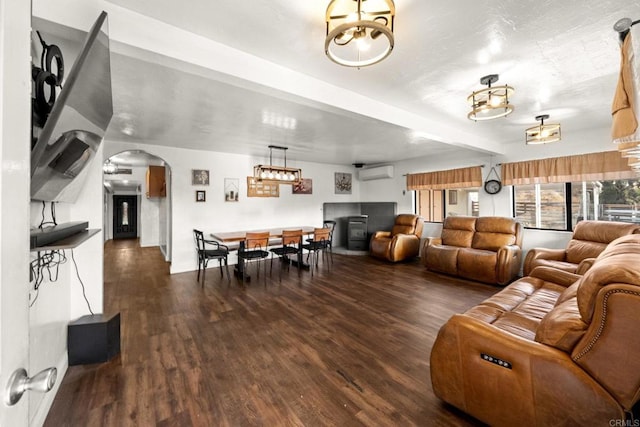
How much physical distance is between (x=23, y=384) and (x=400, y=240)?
5.49 meters

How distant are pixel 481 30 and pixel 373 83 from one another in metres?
0.90

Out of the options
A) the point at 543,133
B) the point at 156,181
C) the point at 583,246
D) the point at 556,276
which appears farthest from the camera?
the point at 156,181

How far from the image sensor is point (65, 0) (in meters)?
1.31

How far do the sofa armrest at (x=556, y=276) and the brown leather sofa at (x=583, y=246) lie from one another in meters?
0.66

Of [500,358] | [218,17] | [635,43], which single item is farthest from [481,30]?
[500,358]

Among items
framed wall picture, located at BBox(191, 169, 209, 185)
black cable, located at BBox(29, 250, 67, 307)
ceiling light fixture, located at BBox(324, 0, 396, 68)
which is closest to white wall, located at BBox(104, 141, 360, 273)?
framed wall picture, located at BBox(191, 169, 209, 185)

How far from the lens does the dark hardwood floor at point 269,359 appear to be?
1.58m

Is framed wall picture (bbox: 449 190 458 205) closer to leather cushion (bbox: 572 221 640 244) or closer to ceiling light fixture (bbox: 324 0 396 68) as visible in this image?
leather cushion (bbox: 572 221 640 244)

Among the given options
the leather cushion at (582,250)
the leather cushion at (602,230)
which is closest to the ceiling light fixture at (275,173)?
the leather cushion at (582,250)

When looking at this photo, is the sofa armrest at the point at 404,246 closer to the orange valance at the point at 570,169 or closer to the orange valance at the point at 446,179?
the orange valance at the point at 446,179

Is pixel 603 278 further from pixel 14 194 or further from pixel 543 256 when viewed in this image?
pixel 543 256

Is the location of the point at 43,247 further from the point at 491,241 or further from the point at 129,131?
the point at 491,241

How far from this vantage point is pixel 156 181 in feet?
20.9

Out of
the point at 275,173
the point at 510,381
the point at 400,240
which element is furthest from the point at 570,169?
the point at 275,173
